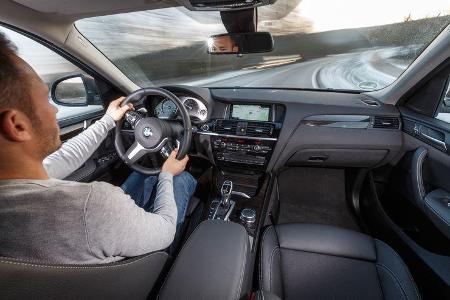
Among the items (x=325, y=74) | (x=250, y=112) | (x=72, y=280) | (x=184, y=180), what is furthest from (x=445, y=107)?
(x=325, y=74)

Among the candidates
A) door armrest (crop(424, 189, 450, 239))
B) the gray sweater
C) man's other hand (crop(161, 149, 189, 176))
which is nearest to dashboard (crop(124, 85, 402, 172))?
door armrest (crop(424, 189, 450, 239))

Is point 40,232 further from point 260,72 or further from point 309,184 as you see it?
point 260,72

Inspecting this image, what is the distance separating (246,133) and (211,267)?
5.00 ft

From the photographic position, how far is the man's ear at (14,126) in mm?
821

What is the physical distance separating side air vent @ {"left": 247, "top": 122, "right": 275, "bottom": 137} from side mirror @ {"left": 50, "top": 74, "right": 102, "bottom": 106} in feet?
4.69

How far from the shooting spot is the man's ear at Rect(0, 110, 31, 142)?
0.82m

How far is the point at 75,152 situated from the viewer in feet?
6.44

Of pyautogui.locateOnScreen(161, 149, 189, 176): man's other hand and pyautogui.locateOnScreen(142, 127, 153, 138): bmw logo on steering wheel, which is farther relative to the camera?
pyautogui.locateOnScreen(142, 127, 153, 138): bmw logo on steering wheel

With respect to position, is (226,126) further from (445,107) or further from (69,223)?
(69,223)

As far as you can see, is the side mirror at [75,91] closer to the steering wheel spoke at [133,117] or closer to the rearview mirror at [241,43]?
the steering wheel spoke at [133,117]

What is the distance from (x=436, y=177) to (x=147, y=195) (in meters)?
1.80

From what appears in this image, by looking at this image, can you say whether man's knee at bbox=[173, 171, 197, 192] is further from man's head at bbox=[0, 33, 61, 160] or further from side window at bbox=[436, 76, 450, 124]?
side window at bbox=[436, 76, 450, 124]

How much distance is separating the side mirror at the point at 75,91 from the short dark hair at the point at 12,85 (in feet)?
6.41

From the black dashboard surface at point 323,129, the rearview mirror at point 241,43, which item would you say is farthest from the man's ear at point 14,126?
the black dashboard surface at point 323,129
